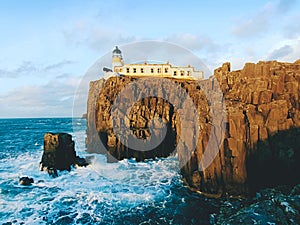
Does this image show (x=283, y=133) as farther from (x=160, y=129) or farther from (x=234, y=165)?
(x=160, y=129)

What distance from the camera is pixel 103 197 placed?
84.2ft

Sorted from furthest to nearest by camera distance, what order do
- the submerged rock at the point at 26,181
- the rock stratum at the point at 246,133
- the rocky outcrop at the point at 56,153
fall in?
1. the rocky outcrop at the point at 56,153
2. the submerged rock at the point at 26,181
3. the rock stratum at the point at 246,133

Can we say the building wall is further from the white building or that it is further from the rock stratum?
the rock stratum

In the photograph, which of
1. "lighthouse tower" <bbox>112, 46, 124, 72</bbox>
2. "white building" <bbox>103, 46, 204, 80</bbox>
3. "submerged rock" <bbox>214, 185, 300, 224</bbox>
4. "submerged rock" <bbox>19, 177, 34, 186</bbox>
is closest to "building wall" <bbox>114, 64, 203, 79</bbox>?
"white building" <bbox>103, 46, 204, 80</bbox>

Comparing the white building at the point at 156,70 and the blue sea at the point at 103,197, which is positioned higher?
the white building at the point at 156,70

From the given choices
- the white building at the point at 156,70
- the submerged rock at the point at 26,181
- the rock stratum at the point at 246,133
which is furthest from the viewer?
the white building at the point at 156,70

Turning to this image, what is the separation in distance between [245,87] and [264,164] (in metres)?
9.49

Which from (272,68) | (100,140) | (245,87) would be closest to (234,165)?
(245,87)

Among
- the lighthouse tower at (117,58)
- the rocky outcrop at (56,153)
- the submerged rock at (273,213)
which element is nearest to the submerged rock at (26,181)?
the rocky outcrop at (56,153)

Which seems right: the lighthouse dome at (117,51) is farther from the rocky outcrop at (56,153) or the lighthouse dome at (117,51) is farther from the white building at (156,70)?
the rocky outcrop at (56,153)

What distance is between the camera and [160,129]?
44.8 m

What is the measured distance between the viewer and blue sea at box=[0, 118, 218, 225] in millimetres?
21453

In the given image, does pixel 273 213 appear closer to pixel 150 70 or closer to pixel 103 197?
pixel 103 197

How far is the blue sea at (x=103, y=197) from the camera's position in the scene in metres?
21.5
